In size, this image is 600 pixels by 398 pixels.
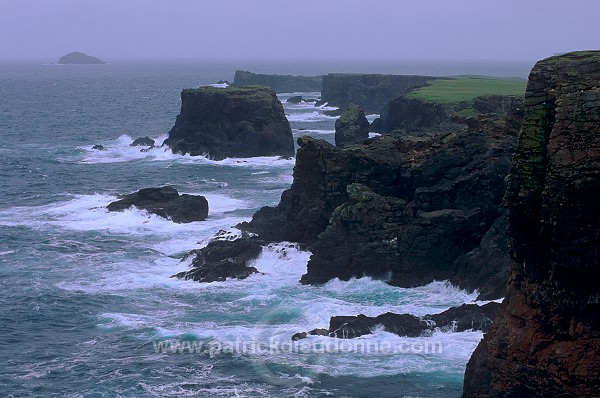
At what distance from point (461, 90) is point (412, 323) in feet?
233

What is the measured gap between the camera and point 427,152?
55688 millimetres

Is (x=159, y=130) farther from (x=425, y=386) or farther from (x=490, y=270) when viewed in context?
(x=425, y=386)

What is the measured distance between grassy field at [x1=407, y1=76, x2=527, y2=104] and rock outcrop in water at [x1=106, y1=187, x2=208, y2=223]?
116ft

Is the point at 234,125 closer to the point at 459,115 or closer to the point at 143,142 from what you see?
the point at 143,142

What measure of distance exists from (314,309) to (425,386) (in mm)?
10837

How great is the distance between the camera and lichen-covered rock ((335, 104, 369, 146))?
97.7 metres

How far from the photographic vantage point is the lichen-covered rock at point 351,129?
320 feet

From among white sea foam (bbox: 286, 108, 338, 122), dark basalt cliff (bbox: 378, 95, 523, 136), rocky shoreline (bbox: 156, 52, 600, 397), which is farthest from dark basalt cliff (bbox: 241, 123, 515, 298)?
white sea foam (bbox: 286, 108, 338, 122)

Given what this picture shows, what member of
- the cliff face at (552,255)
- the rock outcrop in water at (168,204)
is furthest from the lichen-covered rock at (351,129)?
the cliff face at (552,255)

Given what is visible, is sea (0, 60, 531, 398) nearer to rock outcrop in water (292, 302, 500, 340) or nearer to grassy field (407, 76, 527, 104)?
rock outcrop in water (292, 302, 500, 340)

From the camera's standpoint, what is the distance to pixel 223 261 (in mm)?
53438

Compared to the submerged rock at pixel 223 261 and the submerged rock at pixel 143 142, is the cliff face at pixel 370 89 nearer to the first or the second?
the submerged rock at pixel 143 142

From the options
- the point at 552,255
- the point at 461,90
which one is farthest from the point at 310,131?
the point at 552,255

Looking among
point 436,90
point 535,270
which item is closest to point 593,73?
point 535,270
